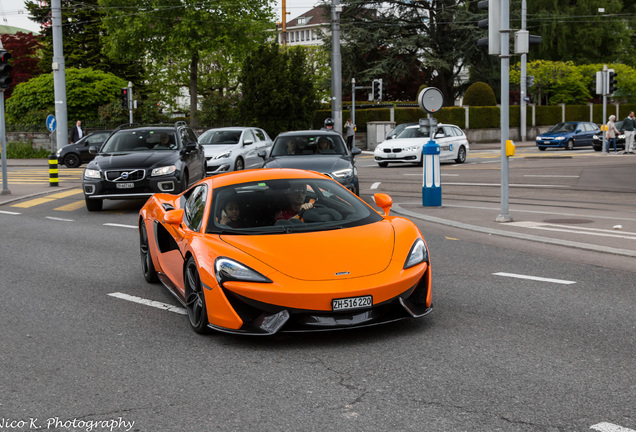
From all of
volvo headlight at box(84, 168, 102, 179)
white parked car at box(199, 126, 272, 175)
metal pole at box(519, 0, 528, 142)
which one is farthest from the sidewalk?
metal pole at box(519, 0, 528, 142)

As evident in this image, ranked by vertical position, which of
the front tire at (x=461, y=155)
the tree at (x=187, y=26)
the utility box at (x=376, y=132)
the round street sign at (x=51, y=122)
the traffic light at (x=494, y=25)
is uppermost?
the tree at (x=187, y=26)

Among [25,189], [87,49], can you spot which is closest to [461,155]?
[25,189]

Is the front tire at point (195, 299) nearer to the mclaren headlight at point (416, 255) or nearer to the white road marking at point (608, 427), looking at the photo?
the mclaren headlight at point (416, 255)

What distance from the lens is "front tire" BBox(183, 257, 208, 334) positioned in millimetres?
6164

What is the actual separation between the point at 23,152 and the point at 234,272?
40976 mm

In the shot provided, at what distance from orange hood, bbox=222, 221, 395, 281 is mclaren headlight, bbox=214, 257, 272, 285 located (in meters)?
0.15

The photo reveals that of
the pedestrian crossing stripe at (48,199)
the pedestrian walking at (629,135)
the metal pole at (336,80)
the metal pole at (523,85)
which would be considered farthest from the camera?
the metal pole at (523,85)

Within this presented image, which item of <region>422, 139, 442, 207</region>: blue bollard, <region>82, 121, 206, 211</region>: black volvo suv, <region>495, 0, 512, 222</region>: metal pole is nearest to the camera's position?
<region>495, 0, 512, 222</region>: metal pole

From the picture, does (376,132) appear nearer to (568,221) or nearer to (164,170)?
(164,170)

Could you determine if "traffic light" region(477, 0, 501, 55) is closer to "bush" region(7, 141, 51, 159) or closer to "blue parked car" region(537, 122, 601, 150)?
"blue parked car" region(537, 122, 601, 150)

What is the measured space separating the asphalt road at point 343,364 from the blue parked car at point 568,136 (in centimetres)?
3387

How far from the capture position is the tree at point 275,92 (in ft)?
142

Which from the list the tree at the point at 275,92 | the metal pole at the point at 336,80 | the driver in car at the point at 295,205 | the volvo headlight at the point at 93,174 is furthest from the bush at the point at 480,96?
the driver in car at the point at 295,205

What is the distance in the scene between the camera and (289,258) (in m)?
6.05
